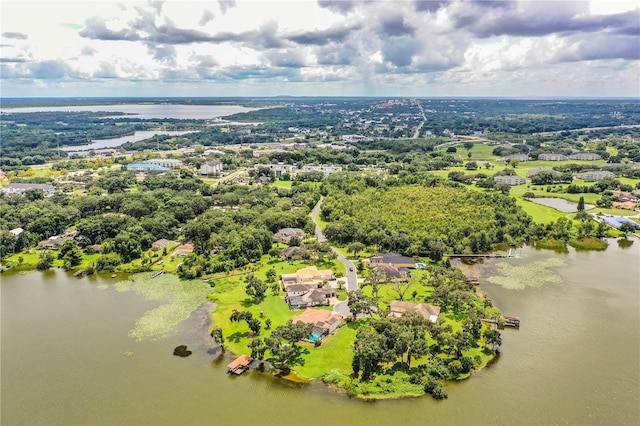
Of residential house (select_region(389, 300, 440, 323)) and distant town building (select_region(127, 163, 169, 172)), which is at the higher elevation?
distant town building (select_region(127, 163, 169, 172))

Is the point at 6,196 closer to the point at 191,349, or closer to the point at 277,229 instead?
the point at 277,229

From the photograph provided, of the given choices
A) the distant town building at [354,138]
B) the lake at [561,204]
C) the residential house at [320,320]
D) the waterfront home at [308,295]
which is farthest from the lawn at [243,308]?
the distant town building at [354,138]

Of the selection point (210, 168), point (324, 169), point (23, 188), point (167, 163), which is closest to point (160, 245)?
point (23, 188)

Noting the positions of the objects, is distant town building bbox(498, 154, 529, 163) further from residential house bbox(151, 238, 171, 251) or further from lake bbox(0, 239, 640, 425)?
residential house bbox(151, 238, 171, 251)

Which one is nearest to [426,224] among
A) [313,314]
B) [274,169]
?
[313,314]

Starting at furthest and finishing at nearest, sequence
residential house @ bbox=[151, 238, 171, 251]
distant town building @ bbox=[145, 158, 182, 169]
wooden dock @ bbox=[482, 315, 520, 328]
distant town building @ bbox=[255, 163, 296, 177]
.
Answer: distant town building @ bbox=[145, 158, 182, 169] → distant town building @ bbox=[255, 163, 296, 177] → residential house @ bbox=[151, 238, 171, 251] → wooden dock @ bbox=[482, 315, 520, 328]

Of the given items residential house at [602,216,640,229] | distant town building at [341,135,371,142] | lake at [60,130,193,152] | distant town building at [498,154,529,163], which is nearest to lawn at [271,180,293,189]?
residential house at [602,216,640,229]
